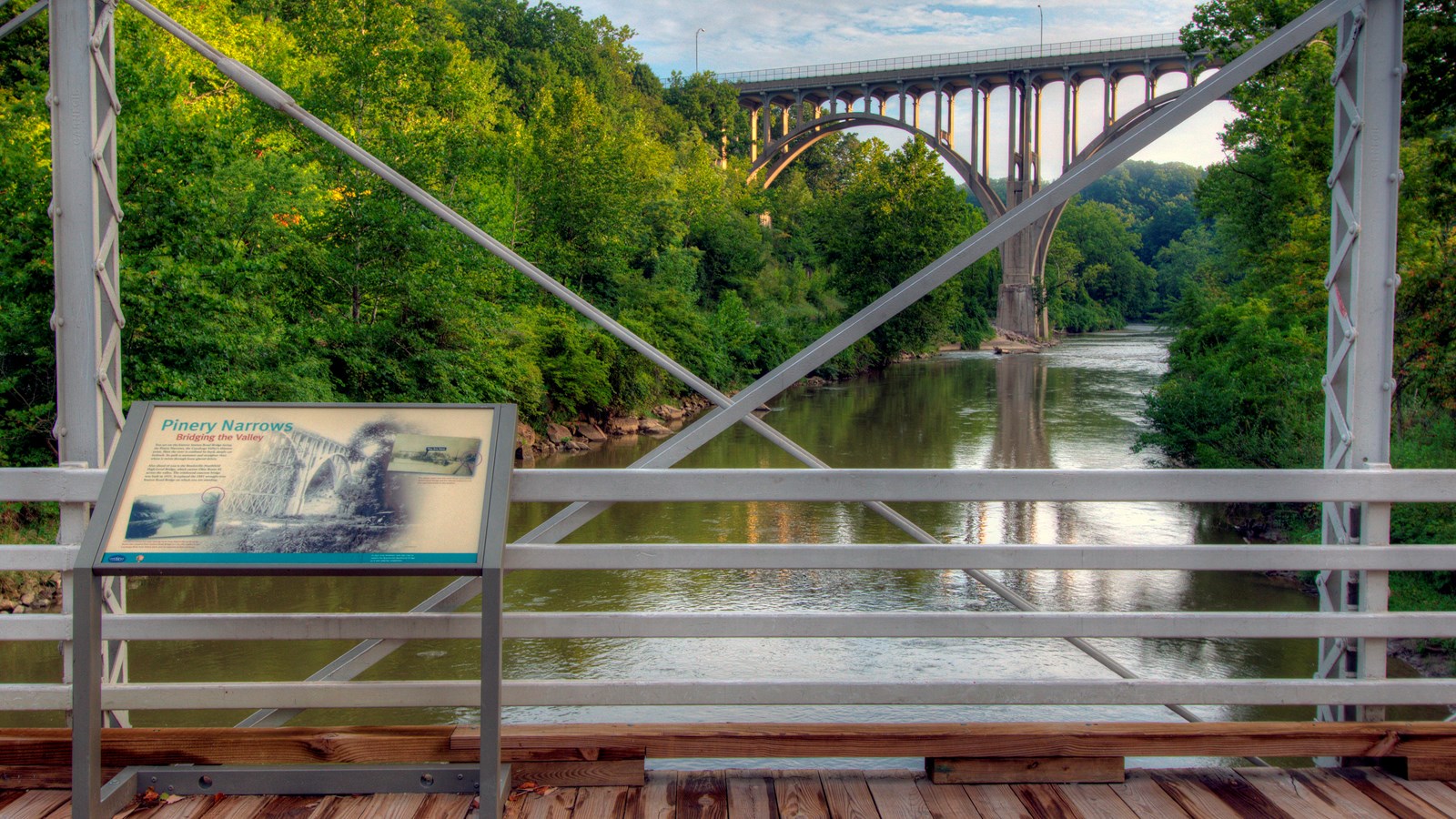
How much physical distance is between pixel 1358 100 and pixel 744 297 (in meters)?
31.3

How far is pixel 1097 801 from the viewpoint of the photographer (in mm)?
2391

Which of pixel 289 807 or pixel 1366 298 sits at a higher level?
pixel 1366 298

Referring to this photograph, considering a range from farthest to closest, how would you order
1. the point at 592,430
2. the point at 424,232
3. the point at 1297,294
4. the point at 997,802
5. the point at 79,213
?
the point at 592,430
the point at 424,232
the point at 1297,294
the point at 79,213
the point at 997,802

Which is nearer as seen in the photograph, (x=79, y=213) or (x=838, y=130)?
(x=79, y=213)

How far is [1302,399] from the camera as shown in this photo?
511 inches

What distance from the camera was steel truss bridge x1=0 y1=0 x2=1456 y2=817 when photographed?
2.47 m

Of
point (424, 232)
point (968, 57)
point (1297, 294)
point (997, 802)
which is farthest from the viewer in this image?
point (968, 57)

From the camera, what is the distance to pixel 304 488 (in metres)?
2.27

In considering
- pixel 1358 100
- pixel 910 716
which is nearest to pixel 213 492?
pixel 1358 100

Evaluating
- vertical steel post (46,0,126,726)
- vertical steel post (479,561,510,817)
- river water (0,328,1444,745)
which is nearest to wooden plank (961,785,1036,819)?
vertical steel post (479,561,510,817)

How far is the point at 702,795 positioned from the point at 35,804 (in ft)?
4.69

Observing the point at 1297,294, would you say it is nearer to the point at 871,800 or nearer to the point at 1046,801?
the point at 1046,801

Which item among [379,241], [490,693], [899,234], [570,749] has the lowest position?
[570,749]

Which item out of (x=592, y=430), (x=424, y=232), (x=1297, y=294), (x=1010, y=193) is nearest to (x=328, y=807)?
(x=424, y=232)
